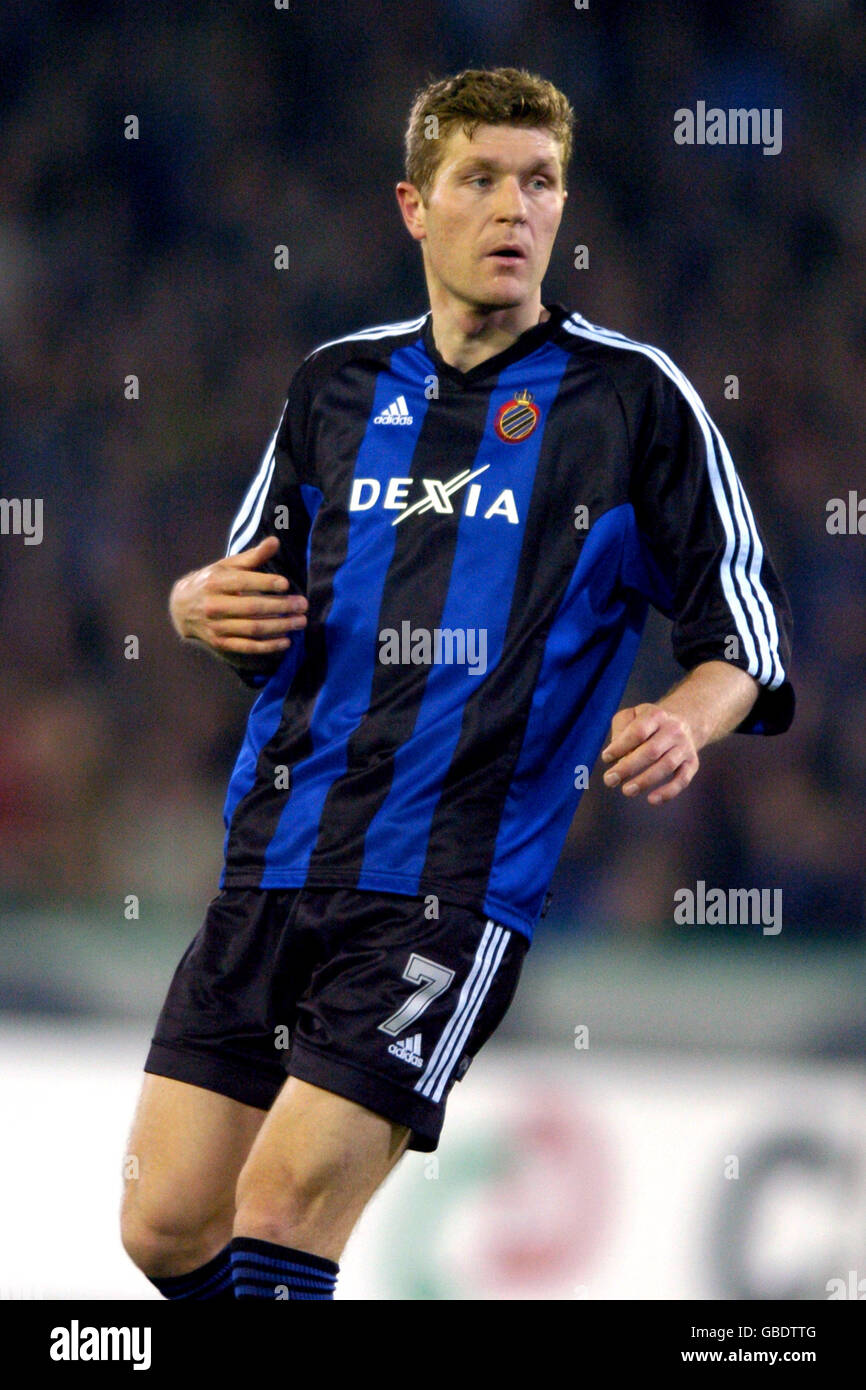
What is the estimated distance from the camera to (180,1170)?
9.05 feet

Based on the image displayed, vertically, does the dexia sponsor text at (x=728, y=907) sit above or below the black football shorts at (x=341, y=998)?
above

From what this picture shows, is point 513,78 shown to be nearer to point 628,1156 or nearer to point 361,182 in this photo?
point 628,1156

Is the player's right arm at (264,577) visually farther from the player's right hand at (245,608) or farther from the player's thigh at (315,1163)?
the player's thigh at (315,1163)

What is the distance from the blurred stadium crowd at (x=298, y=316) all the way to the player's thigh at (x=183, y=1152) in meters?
1.99

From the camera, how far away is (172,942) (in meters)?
4.53

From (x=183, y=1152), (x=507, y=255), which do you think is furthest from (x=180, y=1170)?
(x=507, y=255)

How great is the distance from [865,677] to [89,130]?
3.27 metres

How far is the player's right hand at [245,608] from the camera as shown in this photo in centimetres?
267

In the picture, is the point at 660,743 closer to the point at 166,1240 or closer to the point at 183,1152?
the point at 183,1152

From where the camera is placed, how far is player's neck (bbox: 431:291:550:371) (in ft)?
9.43

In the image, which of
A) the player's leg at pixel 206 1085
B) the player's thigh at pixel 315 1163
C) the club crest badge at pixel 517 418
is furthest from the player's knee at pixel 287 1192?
the club crest badge at pixel 517 418

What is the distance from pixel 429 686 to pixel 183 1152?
0.80 m

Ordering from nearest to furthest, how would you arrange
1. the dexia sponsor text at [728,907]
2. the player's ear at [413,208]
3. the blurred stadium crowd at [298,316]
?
the player's ear at [413,208]
the dexia sponsor text at [728,907]
the blurred stadium crowd at [298,316]

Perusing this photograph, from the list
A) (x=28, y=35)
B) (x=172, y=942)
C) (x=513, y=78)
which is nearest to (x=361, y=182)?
(x=28, y=35)
